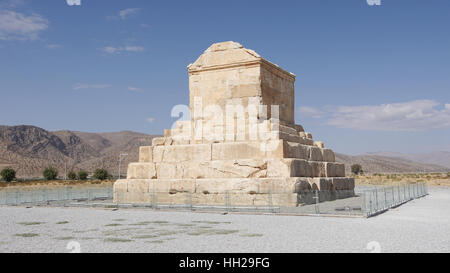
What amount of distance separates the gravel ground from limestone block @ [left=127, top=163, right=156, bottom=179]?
432cm

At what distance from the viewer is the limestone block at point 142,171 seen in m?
17.5

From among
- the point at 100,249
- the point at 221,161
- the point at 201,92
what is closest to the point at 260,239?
the point at 100,249

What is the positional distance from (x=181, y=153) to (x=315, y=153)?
537cm

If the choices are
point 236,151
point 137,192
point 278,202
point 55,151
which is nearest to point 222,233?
point 278,202

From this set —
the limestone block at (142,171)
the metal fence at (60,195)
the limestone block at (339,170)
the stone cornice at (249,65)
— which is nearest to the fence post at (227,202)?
the limestone block at (142,171)

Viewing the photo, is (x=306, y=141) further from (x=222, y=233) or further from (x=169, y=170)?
(x=222, y=233)

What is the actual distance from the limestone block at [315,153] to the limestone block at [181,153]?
13.4 feet

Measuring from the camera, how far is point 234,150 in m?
16.1

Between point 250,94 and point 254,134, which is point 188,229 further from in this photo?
point 250,94

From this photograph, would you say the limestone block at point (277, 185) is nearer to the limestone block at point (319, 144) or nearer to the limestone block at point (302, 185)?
the limestone block at point (302, 185)

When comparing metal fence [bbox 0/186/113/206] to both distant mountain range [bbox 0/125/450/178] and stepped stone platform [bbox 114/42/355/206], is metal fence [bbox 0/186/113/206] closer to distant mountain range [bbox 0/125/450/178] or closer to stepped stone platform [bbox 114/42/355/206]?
stepped stone platform [bbox 114/42/355/206]

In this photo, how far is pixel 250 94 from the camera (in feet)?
56.0

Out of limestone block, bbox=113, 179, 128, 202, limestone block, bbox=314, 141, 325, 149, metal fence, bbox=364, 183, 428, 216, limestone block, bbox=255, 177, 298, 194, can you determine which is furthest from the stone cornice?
metal fence, bbox=364, 183, 428, 216
